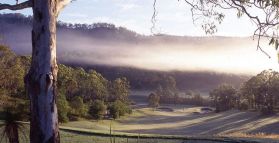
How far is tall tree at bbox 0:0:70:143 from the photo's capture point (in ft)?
41.6

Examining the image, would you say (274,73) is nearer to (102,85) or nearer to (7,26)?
(102,85)

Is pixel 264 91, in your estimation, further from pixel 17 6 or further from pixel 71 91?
pixel 17 6

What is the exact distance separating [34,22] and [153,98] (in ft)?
391

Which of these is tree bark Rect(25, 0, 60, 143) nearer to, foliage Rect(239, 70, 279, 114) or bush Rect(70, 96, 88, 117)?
bush Rect(70, 96, 88, 117)

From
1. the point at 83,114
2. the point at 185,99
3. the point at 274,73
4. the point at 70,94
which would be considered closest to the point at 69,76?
the point at 70,94

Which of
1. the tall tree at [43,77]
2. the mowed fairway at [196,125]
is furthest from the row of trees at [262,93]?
the tall tree at [43,77]

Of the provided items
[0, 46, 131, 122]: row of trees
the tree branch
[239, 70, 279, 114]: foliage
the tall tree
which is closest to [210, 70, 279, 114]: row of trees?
[239, 70, 279, 114]: foliage

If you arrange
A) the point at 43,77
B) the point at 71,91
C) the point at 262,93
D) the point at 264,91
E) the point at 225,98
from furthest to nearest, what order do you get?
the point at 225,98 → the point at 262,93 → the point at 264,91 → the point at 71,91 → the point at 43,77

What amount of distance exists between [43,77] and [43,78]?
0.9 inches

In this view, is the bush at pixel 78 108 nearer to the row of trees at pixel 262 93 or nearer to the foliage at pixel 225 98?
the row of trees at pixel 262 93

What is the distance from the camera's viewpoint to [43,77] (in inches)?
504

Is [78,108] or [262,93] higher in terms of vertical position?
[262,93]

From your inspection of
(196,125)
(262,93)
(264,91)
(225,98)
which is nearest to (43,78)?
(196,125)

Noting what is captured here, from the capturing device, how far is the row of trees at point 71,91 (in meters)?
47.0
